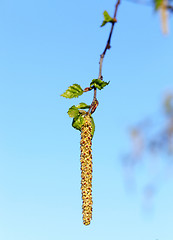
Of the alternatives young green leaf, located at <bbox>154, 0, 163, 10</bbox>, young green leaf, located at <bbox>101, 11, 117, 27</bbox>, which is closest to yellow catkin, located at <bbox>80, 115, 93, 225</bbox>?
young green leaf, located at <bbox>101, 11, 117, 27</bbox>

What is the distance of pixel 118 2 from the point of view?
2.69 m

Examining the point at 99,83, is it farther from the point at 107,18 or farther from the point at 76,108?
the point at 107,18

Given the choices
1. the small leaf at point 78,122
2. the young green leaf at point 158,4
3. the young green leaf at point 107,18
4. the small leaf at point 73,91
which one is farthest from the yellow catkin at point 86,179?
the young green leaf at point 158,4

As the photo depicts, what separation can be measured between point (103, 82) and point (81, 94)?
36 centimetres

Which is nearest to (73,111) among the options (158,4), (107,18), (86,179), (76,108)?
(76,108)

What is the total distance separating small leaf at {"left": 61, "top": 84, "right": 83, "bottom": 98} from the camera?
359 cm

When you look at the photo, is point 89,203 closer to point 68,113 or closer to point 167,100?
point 68,113

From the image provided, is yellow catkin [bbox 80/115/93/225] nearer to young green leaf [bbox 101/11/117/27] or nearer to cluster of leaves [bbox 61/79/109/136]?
cluster of leaves [bbox 61/79/109/136]

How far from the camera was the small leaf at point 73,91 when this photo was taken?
3.59 meters

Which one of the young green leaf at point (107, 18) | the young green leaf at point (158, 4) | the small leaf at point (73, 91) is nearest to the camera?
the young green leaf at point (158, 4)

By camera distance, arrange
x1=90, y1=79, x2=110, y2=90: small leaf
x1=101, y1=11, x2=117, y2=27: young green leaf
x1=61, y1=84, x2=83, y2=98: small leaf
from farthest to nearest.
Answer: x1=61, y1=84, x2=83, y2=98: small leaf, x1=90, y1=79, x2=110, y2=90: small leaf, x1=101, y1=11, x2=117, y2=27: young green leaf

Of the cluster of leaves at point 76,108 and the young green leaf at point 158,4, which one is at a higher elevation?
the cluster of leaves at point 76,108

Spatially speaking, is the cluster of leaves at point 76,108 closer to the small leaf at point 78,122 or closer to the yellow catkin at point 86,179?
the small leaf at point 78,122

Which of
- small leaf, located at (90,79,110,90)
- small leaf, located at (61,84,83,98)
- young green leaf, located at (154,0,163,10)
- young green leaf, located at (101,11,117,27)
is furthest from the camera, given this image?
small leaf, located at (61,84,83,98)
